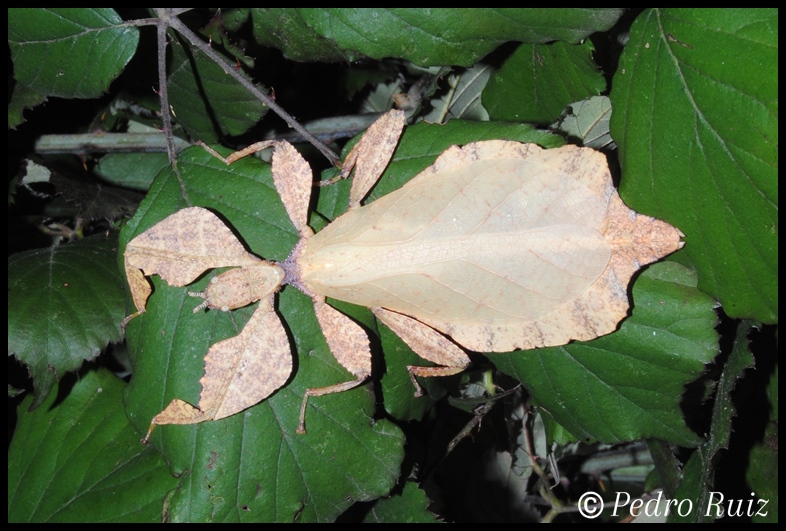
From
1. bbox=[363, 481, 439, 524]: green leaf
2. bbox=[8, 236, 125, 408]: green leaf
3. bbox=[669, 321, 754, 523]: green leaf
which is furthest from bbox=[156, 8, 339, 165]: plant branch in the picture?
bbox=[669, 321, 754, 523]: green leaf

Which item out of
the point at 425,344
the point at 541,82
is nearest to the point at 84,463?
the point at 425,344

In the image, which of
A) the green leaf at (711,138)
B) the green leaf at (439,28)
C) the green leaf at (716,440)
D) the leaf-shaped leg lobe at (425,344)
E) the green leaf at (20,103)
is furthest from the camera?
the green leaf at (20,103)

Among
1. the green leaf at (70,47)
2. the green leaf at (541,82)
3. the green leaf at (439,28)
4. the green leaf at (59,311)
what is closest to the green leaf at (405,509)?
the green leaf at (59,311)

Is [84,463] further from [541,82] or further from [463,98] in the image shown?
A: [541,82]

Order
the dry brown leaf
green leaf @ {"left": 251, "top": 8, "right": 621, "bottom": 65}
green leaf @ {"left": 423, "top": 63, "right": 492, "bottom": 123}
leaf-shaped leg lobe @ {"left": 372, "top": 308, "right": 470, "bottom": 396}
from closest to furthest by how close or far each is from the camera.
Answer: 1. green leaf @ {"left": 251, "top": 8, "right": 621, "bottom": 65}
2. the dry brown leaf
3. leaf-shaped leg lobe @ {"left": 372, "top": 308, "right": 470, "bottom": 396}
4. green leaf @ {"left": 423, "top": 63, "right": 492, "bottom": 123}

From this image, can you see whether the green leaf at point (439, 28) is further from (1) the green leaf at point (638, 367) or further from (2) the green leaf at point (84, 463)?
(2) the green leaf at point (84, 463)

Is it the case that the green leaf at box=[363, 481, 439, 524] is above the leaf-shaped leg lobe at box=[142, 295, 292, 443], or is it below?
below

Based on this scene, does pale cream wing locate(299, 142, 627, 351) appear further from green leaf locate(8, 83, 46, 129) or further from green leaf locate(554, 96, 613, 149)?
green leaf locate(8, 83, 46, 129)

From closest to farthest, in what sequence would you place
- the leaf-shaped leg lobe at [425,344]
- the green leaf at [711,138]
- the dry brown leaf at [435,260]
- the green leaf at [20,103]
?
the green leaf at [711,138]
the dry brown leaf at [435,260]
the leaf-shaped leg lobe at [425,344]
the green leaf at [20,103]
